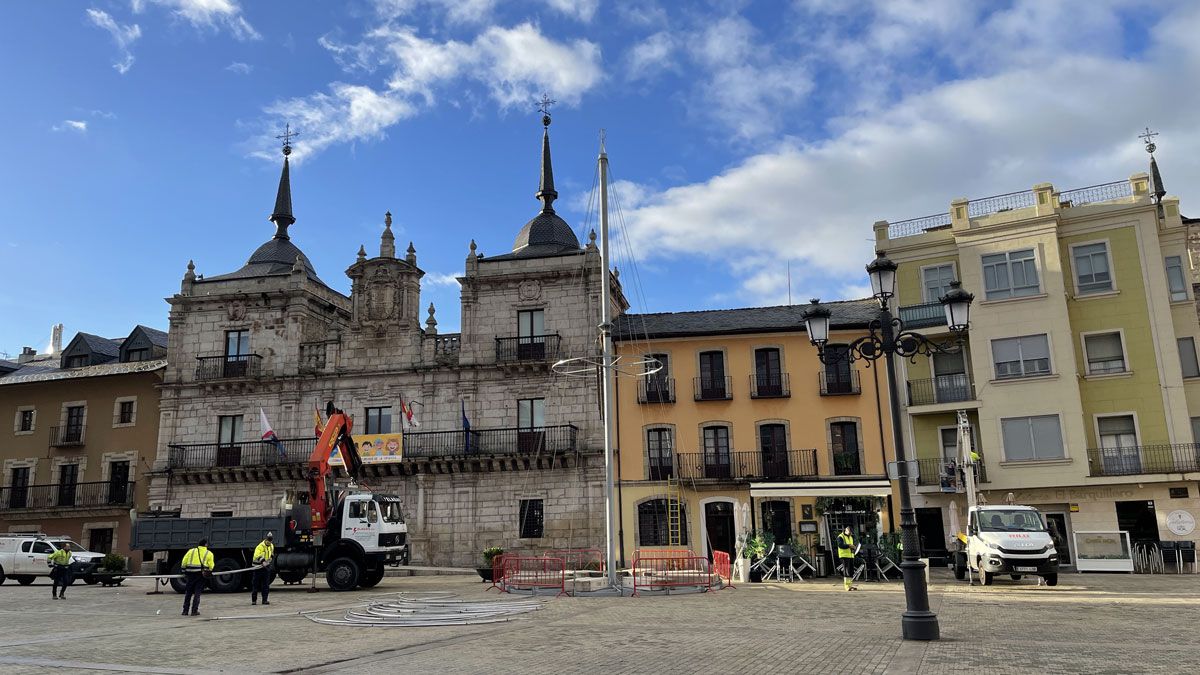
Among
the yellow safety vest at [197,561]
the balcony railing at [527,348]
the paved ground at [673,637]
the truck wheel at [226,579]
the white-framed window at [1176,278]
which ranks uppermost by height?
the white-framed window at [1176,278]

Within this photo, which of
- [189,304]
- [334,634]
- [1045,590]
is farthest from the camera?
[189,304]

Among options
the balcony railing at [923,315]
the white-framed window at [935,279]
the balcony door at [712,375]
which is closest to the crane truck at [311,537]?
the balcony door at [712,375]

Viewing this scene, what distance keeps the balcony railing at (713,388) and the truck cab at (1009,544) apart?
12.0 meters

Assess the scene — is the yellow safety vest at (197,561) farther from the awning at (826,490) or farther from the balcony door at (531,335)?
the balcony door at (531,335)

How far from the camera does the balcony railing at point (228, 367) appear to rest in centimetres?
3819

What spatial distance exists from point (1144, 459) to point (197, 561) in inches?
1147

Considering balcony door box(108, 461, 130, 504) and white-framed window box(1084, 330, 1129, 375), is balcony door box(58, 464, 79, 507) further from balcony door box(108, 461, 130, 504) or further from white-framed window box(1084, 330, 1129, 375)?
white-framed window box(1084, 330, 1129, 375)

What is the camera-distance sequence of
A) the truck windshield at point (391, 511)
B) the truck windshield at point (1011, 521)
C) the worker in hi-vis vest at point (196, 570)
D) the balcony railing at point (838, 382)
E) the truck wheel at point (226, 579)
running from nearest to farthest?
the worker in hi-vis vest at point (196, 570)
the truck windshield at point (1011, 521)
the truck wheel at point (226, 579)
the truck windshield at point (391, 511)
the balcony railing at point (838, 382)

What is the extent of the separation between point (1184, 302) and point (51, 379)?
157 ft

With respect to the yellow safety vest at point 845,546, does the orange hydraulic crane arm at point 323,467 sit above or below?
above

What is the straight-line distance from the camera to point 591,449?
34750mm

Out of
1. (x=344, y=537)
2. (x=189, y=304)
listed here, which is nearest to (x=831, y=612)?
(x=344, y=537)

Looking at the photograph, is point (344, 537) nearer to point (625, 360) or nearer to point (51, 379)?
point (625, 360)

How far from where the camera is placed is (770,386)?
33594 mm
